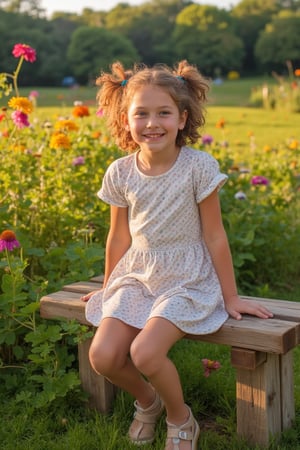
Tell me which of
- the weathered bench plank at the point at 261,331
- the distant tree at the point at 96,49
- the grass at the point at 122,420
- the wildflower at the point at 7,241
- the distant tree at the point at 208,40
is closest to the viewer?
the weathered bench plank at the point at 261,331

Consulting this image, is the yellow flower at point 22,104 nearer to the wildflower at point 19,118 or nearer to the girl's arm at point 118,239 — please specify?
the wildflower at point 19,118

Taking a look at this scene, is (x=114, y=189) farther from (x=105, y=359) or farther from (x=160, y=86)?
(x=105, y=359)

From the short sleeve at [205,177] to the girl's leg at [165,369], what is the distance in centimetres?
49

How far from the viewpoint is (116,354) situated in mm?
2494

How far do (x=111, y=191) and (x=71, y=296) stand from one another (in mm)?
442

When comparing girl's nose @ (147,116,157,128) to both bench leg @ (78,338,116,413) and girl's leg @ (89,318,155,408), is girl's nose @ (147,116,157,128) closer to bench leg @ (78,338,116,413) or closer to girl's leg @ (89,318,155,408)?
girl's leg @ (89,318,155,408)

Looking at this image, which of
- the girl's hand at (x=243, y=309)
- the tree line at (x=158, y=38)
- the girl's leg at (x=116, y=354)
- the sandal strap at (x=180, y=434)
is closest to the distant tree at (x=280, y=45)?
the tree line at (x=158, y=38)

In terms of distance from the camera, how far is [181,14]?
5350 cm

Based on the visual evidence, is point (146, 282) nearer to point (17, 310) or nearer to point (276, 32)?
point (17, 310)

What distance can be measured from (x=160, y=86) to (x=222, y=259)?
65cm

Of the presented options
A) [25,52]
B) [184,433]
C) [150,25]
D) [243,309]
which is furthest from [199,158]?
[150,25]

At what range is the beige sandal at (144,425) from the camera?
2578 mm

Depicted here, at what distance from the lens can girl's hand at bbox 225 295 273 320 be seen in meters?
2.51

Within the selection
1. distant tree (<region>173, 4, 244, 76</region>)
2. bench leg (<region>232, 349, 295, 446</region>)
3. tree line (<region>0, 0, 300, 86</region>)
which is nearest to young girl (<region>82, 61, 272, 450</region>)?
bench leg (<region>232, 349, 295, 446</region>)
